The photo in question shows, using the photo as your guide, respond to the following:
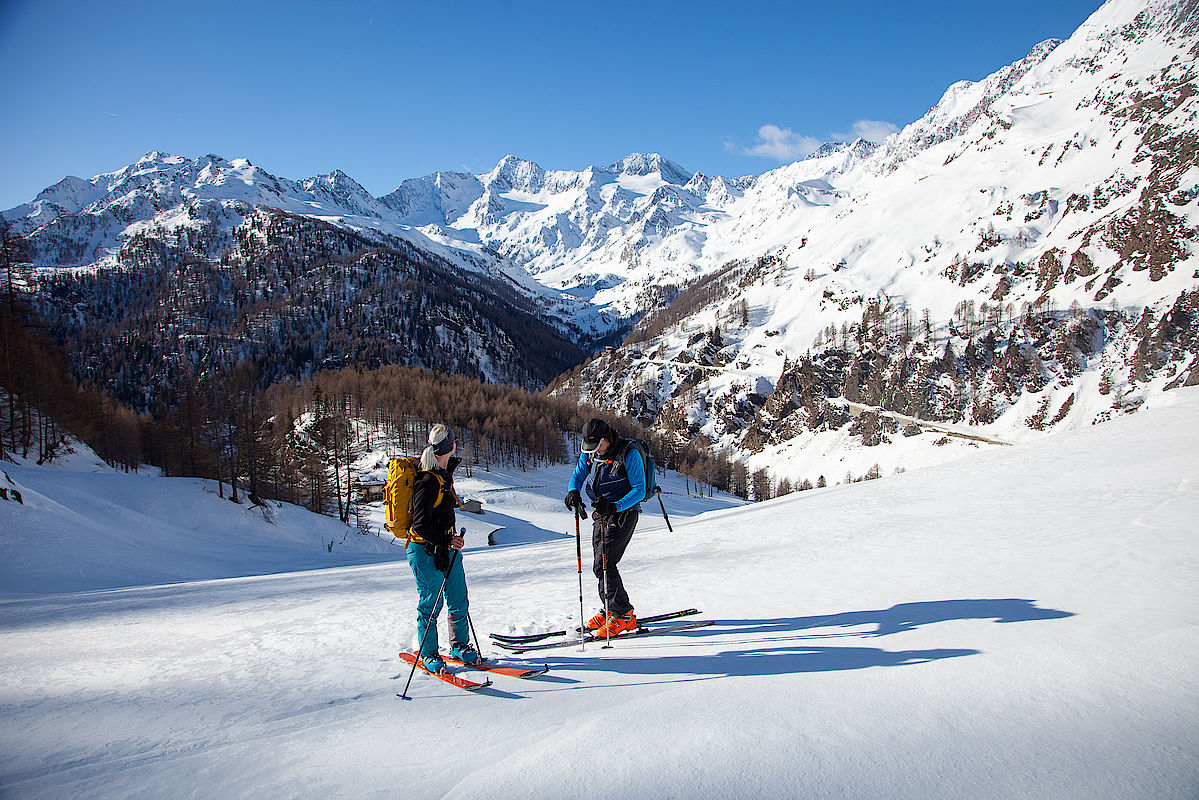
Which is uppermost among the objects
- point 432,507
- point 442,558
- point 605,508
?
point 432,507

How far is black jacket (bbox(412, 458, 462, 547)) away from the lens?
5.69 m

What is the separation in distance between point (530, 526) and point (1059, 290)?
154 m

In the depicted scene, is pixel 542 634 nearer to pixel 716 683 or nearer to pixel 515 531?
pixel 716 683

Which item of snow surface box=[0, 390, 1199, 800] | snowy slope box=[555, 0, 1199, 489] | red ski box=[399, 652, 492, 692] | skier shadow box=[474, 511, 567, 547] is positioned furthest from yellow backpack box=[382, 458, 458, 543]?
snowy slope box=[555, 0, 1199, 489]

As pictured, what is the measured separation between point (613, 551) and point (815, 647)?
8.43ft

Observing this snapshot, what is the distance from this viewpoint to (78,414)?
43.3m

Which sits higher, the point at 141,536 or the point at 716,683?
the point at 141,536

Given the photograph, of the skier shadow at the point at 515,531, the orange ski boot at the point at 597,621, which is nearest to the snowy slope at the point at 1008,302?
the skier shadow at the point at 515,531

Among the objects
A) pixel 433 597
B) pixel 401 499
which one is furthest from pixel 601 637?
pixel 401 499

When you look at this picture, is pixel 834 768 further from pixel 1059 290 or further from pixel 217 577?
pixel 1059 290

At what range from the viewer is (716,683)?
503 centimetres

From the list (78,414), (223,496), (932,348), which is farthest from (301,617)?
(932,348)

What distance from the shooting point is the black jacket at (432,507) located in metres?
5.69

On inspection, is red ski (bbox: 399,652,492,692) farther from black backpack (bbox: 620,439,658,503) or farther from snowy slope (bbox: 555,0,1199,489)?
snowy slope (bbox: 555,0,1199,489)
